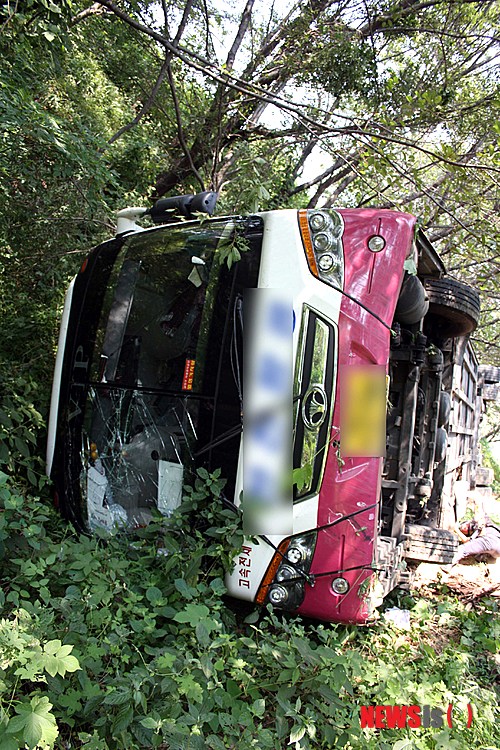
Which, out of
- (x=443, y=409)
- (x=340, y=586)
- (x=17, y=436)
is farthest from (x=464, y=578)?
(x=17, y=436)

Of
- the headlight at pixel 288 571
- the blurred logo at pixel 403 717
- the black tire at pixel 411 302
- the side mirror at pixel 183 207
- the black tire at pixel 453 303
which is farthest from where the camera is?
the black tire at pixel 453 303

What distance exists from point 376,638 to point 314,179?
9532mm

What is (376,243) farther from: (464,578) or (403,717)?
(464,578)

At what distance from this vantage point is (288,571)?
9.64 feet

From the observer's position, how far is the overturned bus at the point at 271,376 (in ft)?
9.71

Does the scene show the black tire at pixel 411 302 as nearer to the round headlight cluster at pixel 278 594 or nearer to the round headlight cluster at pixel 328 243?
the round headlight cluster at pixel 328 243

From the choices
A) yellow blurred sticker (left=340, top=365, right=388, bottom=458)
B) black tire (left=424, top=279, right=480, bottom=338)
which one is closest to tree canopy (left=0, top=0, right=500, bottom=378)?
black tire (left=424, top=279, right=480, bottom=338)

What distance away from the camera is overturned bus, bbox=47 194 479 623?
296 centimetres

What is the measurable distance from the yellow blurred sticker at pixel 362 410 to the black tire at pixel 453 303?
1426 millimetres

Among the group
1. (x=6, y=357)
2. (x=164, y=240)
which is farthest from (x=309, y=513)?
(x=6, y=357)

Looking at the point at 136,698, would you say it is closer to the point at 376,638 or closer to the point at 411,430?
the point at 376,638

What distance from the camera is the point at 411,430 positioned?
13.8 feet

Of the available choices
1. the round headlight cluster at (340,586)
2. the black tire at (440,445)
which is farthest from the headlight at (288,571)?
the black tire at (440,445)

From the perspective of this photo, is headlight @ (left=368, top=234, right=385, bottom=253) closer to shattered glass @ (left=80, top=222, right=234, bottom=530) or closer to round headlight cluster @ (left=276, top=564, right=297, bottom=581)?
shattered glass @ (left=80, top=222, right=234, bottom=530)
